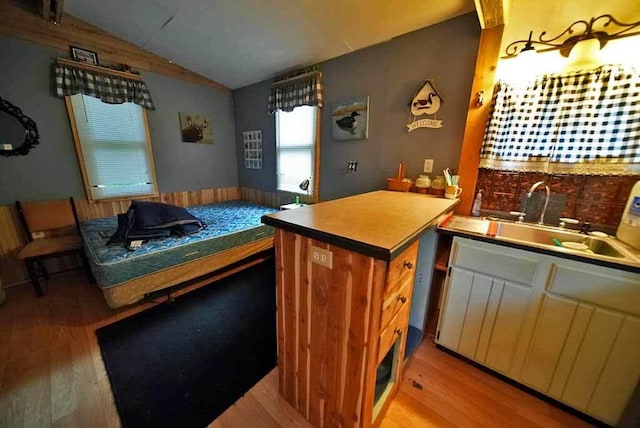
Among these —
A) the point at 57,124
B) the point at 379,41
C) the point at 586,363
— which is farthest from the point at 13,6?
the point at 586,363

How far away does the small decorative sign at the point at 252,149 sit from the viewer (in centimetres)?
376

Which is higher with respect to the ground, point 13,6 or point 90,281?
point 13,6

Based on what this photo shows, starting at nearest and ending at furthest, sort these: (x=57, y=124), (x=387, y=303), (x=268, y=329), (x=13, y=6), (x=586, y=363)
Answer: (x=387, y=303)
(x=586, y=363)
(x=268, y=329)
(x=13, y=6)
(x=57, y=124)

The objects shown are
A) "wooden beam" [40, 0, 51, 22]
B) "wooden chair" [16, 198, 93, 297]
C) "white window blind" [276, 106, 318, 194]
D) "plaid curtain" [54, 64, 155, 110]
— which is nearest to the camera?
"wooden beam" [40, 0, 51, 22]

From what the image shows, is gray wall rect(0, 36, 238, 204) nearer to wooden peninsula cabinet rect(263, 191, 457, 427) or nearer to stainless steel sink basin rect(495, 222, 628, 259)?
wooden peninsula cabinet rect(263, 191, 457, 427)

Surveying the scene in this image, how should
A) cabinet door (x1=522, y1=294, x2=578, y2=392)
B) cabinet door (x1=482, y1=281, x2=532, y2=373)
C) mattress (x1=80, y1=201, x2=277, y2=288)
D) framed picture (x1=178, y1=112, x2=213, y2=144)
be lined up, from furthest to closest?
framed picture (x1=178, y1=112, x2=213, y2=144) → mattress (x1=80, y1=201, x2=277, y2=288) → cabinet door (x1=482, y1=281, x2=532, y2=373) → cabinet door (x1=522, y1=294, x2=578, y2=392)

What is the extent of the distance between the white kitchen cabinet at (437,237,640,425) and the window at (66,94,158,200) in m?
3.89

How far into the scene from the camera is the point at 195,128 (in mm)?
3605

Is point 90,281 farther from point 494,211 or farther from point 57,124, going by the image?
point 494,211

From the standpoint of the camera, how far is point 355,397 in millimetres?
960

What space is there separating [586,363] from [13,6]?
525 centimetres

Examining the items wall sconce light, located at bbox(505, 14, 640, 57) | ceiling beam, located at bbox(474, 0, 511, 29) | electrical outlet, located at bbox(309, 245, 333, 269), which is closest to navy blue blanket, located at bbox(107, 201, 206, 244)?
electrical outlet, located at bbox(309, 245, 333, 269)

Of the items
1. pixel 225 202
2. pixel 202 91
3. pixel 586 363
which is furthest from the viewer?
pixel 225 202

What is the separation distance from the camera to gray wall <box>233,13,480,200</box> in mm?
1886
